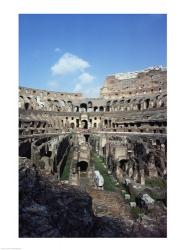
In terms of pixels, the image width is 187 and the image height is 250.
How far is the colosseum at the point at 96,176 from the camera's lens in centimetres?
625

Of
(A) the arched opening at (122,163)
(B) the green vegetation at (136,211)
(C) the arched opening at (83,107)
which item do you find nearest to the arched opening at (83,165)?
(A) the arched opening at (122,163)

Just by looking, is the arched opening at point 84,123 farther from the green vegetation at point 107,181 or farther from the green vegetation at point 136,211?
the green vegetation at point 136,211

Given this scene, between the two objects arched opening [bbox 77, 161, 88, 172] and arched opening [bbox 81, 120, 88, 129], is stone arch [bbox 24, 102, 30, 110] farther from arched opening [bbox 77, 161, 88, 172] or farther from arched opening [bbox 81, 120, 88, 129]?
arched opening [bbox 77, 161, 88, 172]

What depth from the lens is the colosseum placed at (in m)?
6.25

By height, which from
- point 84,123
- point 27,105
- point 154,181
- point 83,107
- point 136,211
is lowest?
point 136,211

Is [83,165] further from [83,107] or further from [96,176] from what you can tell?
[83,107]

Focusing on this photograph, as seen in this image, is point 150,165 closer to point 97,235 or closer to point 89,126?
point 97,235

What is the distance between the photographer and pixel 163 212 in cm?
840

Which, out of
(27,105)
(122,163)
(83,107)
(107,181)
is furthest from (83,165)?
(83,107)

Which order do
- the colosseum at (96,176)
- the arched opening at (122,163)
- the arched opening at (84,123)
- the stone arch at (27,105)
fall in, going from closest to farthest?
the colosseum at (96,176)
the arched opening at (122,163)
the stone arch at (27,105)
the arched opening at (84,123)

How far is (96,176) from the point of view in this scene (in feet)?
45.7

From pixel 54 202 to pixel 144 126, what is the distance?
23.0 m

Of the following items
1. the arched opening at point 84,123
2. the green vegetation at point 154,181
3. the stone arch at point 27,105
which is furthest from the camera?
the arched opening at point 84,123

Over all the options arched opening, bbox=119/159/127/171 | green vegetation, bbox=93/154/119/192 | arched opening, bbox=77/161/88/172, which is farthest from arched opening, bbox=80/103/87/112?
arched opening, bbox=77/161/88/172
